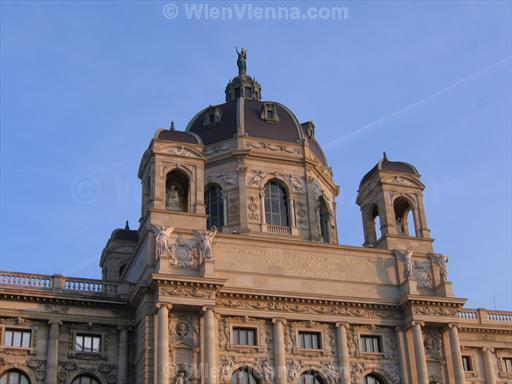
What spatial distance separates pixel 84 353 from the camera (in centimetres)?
4000

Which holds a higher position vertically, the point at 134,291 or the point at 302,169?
the point at 302,169

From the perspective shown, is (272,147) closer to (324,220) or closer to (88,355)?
(324,220)

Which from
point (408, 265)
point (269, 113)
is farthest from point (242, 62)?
point (408, 265)

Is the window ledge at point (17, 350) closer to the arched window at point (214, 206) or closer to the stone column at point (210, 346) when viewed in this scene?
the stone column at point (210, 346)

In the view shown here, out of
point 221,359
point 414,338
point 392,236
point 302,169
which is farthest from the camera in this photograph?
point 302,169

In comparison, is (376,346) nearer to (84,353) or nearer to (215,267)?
(215,267)

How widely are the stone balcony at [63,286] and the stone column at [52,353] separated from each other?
5.27ft

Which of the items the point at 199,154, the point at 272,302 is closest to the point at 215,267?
the point at 272,302

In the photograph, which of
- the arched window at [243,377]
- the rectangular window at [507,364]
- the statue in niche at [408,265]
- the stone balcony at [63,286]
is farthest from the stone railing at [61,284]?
the rectangular window at [507,364]

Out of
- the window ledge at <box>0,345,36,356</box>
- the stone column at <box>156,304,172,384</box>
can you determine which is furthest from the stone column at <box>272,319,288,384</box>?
the window ledge at <box>0,345,36,356</box>

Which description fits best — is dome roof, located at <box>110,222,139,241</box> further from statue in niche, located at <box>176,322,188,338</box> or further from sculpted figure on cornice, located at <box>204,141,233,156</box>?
statue in niche, located at <box>176,322,188,338</box>

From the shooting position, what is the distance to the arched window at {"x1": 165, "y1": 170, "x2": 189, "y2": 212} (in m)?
44.1

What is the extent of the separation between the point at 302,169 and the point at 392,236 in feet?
27.6

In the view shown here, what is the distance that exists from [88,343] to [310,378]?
10684mm
